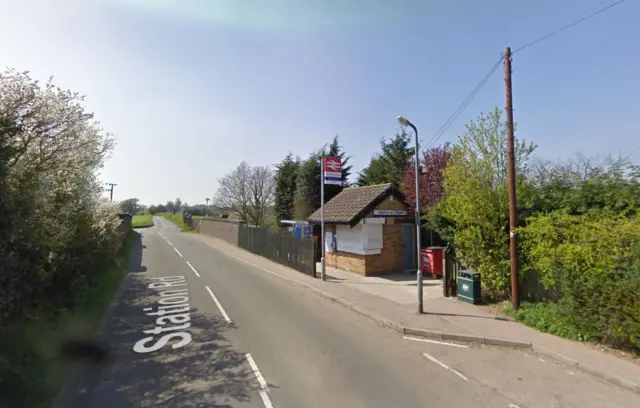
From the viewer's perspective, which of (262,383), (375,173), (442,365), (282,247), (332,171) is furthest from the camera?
(375,173)

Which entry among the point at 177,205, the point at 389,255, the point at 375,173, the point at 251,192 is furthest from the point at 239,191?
the point at 177,205

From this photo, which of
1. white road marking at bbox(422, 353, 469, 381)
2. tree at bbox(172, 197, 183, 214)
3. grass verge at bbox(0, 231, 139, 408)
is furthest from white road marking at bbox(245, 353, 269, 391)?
tree at bbox(172, 197, 183, 214)

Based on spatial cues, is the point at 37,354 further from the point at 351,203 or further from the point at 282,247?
the point at 282,247

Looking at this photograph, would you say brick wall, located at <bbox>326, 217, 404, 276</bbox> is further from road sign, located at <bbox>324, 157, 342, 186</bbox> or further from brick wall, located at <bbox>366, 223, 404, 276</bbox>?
road sign, located at <bbox>324, 157, 342, 186</bbox>

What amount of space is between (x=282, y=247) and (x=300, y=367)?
42.7 feet

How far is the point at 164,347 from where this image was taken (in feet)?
22.4

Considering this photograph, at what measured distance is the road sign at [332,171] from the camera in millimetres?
13695

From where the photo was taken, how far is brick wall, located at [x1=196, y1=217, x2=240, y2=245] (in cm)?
3126

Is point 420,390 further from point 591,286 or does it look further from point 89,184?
point 89,184

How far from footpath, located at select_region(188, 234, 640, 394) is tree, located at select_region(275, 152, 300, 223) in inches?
807

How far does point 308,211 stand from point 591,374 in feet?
84.7

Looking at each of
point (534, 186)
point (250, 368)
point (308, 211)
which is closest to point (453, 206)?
point (534, 186)

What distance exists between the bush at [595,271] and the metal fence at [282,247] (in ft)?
30.1

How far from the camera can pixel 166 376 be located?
5531mm
